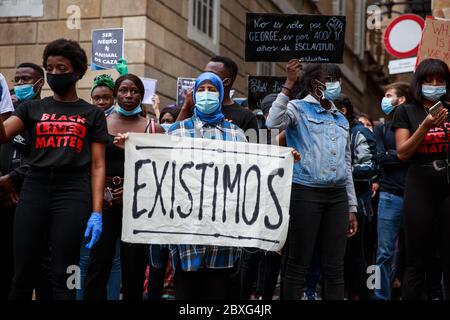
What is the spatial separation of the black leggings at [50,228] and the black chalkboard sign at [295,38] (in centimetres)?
300

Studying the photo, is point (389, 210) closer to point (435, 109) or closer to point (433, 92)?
point (433, 92)

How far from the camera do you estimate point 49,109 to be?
5555mm

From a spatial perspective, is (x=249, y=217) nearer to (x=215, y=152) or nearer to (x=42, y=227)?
(x=215, y=152)

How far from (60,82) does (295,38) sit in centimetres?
295

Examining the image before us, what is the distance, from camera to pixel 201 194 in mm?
5695

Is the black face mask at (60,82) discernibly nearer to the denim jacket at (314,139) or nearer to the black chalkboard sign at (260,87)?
the denim jacket at (314,139)

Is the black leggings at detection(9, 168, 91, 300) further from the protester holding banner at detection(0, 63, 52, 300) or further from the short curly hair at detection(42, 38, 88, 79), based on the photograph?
the short curly hair at detection(42, 38, 88, 79)

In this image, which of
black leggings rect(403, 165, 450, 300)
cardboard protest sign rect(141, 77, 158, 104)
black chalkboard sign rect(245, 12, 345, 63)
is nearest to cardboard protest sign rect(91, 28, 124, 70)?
cardboard protest sign rect(141, 77, 158, 104)

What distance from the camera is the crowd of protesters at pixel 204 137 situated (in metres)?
5.44

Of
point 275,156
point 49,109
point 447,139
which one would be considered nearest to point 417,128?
point 447,139

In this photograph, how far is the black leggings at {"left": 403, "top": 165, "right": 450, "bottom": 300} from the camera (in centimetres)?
608

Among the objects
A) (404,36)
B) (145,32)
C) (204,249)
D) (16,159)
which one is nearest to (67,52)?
(16,159)
